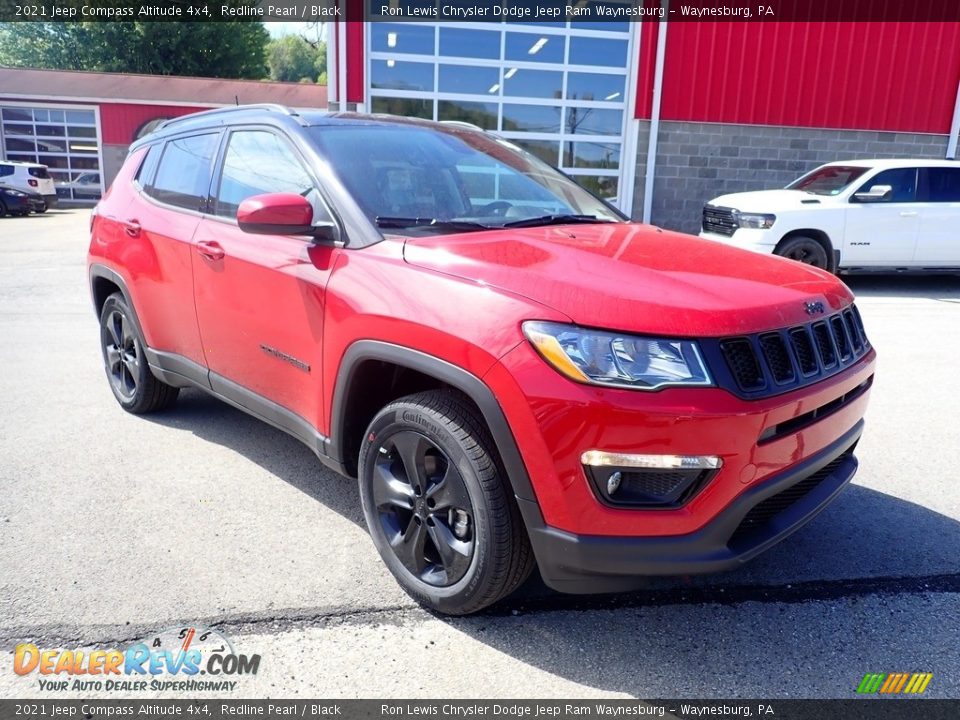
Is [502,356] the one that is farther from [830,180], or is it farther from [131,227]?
[830,180]

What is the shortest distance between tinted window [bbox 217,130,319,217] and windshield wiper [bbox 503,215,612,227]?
2.79 ft

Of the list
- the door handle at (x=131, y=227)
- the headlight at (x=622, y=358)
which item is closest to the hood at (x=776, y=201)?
the door handle at (x=131, y=227)

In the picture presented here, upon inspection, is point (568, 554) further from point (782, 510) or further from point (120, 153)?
point (120, 153)

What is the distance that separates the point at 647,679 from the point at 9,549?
2559mm

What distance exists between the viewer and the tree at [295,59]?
75500mm

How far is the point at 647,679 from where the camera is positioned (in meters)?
2.30

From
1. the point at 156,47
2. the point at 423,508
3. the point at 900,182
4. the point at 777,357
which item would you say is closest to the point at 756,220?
the point at 900,182

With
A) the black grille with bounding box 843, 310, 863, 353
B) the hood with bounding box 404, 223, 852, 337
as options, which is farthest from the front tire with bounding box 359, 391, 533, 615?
the black grille with bounding box 843, 310, 863, 353

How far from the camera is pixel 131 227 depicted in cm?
421

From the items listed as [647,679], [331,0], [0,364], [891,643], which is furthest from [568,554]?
[331,0]

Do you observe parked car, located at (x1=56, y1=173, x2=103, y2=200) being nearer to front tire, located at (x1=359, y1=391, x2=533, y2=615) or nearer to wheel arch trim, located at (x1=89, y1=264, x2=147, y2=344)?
wheel arch trim, located at (x1=89, y1=264, x2=147, y2=344)

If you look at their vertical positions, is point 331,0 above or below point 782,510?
above

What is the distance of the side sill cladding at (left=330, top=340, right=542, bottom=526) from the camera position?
2.18 meters

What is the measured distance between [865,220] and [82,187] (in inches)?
1101
